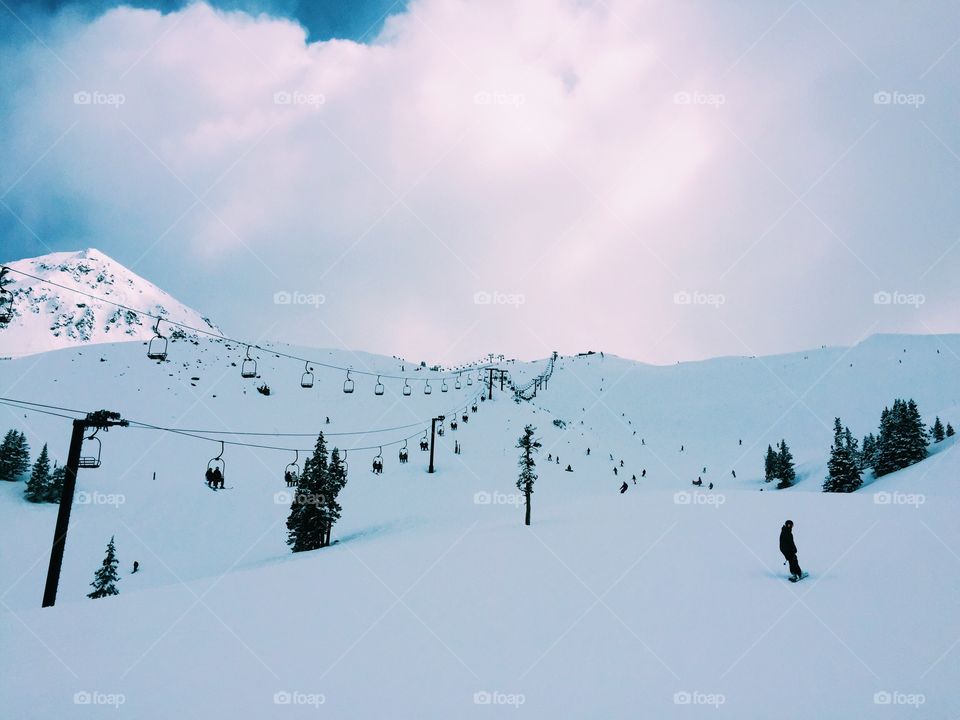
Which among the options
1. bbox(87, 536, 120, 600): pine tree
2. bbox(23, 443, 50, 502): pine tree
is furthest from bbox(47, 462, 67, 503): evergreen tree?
bbox(87, 536, 120, 600): pine tree

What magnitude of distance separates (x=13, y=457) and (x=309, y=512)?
33.2 metres

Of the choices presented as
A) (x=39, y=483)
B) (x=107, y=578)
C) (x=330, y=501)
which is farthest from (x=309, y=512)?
(x=39, y=483)

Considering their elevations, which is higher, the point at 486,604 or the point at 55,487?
the point at 55,487

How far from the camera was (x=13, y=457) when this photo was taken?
4428cm

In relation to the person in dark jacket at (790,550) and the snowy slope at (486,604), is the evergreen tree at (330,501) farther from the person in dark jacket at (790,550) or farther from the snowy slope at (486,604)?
the person in dark jacket at (790,550)

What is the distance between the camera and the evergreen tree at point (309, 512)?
32.1m

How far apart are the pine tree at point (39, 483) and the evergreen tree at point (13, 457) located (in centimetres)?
349

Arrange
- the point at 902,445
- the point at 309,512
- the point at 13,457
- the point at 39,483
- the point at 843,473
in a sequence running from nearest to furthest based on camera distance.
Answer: the point at 309,512, the point at 39,483, the point at 13,457, the point at 843,473, the point at 902,445

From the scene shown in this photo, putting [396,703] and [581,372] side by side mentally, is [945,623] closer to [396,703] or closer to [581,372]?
[396,703]

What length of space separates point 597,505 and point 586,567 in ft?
52.9

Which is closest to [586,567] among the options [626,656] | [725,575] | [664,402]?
[725,575]

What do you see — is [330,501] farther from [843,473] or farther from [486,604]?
[843,473]

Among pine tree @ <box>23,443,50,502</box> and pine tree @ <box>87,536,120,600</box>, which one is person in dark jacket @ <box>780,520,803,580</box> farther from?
pine tree @ <box>23,443,50,502</box>

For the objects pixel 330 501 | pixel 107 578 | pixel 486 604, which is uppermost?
pixel 330 501
